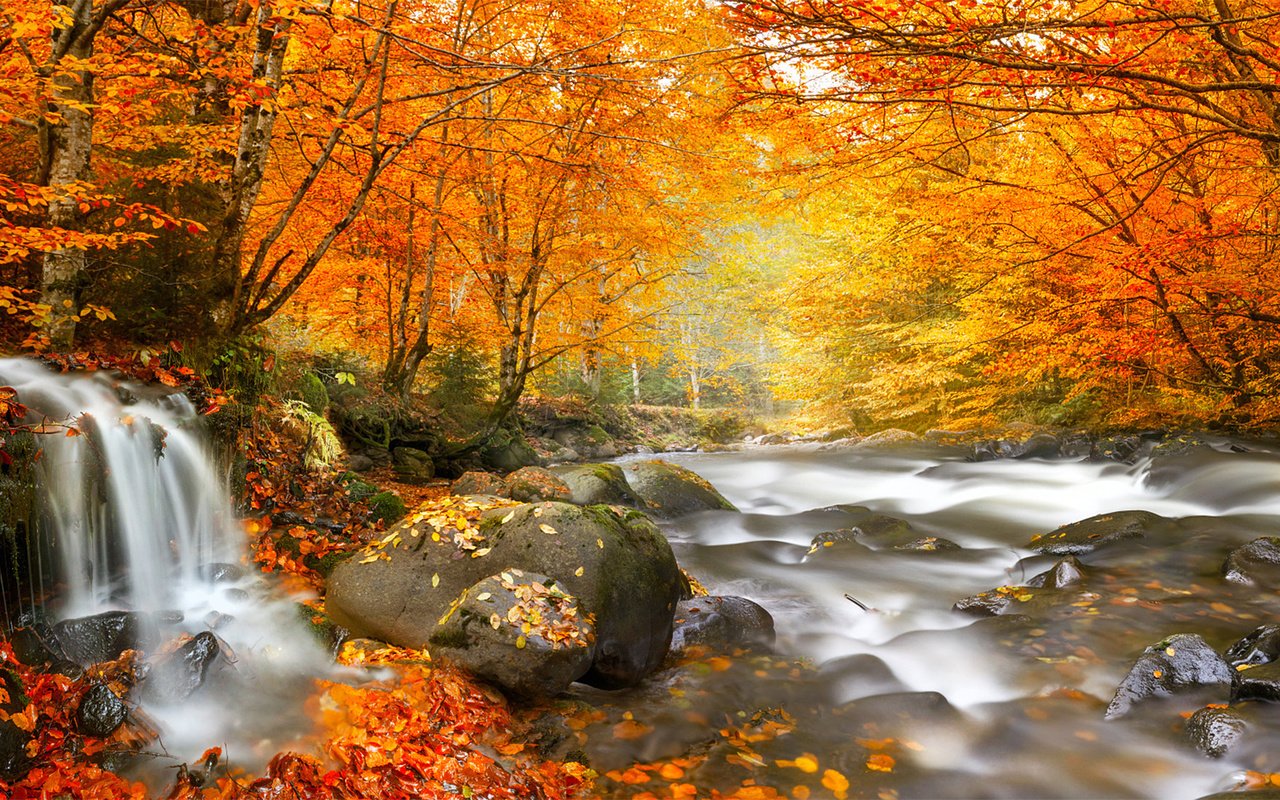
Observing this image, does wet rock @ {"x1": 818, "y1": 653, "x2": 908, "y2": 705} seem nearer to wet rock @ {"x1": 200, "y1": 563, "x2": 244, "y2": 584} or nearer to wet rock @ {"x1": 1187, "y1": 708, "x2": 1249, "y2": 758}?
wet rock @ {"x1": 1187, "y1": 708, "x2": 1249, "y2": 758}

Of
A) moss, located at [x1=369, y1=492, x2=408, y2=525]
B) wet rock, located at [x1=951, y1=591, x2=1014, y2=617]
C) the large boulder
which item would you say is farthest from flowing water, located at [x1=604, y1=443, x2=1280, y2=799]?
moss, located at [x1=369, y1=492, x2=408, y2=525]

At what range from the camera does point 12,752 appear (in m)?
2.76

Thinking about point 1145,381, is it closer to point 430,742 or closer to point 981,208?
point 981,208

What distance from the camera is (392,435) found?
33.3 ft

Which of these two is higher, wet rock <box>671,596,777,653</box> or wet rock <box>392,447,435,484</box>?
wet rock <box>392,447,435,484</box>

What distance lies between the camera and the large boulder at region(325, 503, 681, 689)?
4.67m

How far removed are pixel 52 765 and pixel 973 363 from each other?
16.0 metres

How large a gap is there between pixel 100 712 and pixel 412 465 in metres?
6.60

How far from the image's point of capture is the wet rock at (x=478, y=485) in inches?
325

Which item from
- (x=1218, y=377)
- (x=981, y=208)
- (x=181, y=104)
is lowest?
(x=1218, y=377)

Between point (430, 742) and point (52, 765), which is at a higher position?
point (52, 765)

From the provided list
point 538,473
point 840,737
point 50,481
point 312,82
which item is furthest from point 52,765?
point 312,82

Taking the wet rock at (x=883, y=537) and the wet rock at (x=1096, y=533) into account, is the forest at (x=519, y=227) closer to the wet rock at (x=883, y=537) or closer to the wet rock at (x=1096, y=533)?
the wet rock at (x=883, y=537)

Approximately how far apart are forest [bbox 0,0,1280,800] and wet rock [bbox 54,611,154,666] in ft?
0.47
